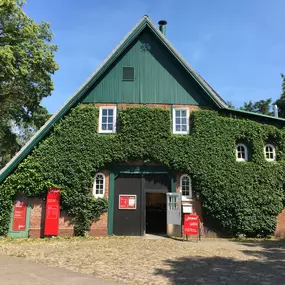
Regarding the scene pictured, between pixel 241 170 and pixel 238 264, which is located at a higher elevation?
pixel 241 170

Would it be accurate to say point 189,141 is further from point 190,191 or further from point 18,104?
point 18,104

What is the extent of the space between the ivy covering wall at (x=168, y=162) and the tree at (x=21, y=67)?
6.64 meters

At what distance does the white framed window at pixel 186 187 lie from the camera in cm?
1586

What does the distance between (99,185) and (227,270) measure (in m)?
8.85

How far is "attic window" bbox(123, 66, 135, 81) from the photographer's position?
16.9 m

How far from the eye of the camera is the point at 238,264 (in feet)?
30.8

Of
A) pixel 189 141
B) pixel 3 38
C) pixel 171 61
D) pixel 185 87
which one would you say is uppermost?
pixel 3 38

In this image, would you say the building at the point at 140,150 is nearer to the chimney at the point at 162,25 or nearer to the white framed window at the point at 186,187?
the white framed window at the point at 186,187

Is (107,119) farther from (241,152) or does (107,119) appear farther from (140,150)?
(241,152)

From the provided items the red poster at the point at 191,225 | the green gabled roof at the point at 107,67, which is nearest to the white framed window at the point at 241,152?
the green gabled roof at the point at 107,67

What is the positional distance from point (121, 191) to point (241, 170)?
6312mm

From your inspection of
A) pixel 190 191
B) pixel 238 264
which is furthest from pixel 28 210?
pixel 238 264

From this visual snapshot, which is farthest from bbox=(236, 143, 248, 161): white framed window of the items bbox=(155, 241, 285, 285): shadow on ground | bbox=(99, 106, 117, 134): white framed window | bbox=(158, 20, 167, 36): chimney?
bbox=(158, 20, 167, 36): chimney

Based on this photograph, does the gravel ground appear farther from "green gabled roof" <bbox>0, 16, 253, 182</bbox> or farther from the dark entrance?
"green gabled roof" <bbox>0, 16, 253, 182</bbox>
